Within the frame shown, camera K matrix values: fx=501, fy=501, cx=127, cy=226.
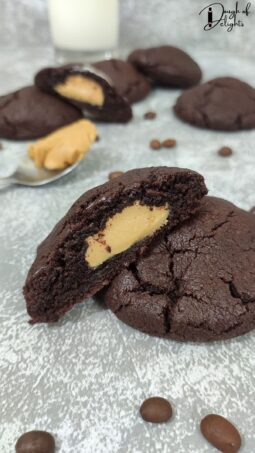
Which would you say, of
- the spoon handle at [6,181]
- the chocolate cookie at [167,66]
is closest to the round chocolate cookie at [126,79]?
the chocolate cookie at [167,66]

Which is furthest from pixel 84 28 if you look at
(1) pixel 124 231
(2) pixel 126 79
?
(1) pixel 124 231

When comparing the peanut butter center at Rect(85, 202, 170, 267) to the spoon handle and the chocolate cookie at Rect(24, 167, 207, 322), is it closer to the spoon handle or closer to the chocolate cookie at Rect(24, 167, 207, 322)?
the chocolate cookie at Rect(24, 167, 207, 322)

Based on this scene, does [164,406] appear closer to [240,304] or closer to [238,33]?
[240,304]

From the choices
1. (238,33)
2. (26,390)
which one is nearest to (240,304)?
(26,390)

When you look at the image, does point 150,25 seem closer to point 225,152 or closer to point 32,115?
point 32,115


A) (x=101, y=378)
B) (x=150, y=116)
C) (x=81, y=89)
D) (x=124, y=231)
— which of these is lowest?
(x=150, y=116)
